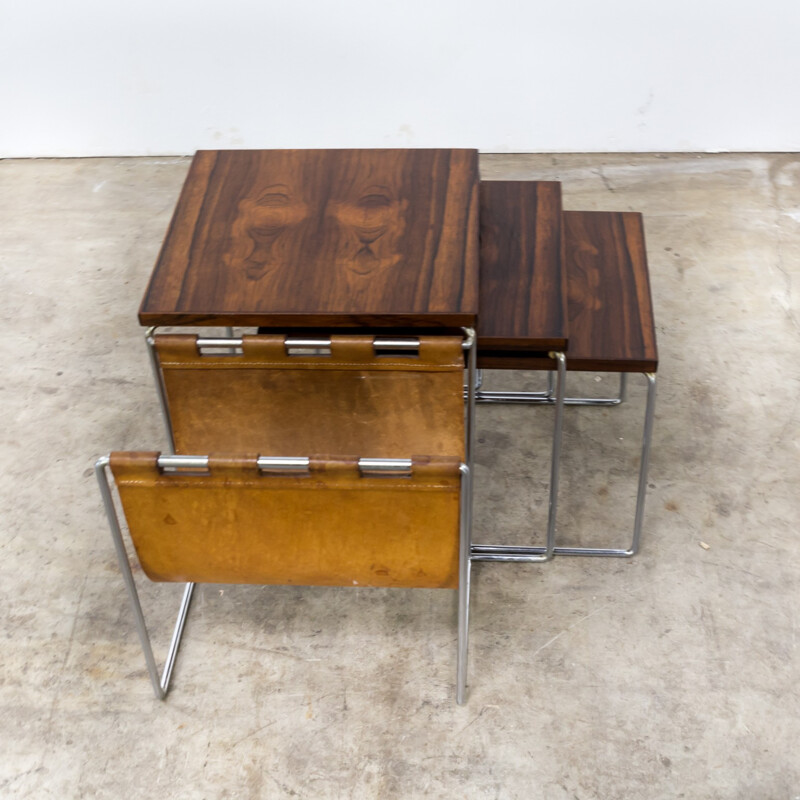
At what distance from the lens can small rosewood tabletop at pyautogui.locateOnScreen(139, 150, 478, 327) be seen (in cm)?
198

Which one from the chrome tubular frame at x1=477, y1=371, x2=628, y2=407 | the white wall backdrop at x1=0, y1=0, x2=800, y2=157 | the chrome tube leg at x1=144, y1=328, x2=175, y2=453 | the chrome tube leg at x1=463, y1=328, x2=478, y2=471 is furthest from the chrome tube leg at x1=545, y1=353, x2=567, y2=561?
the white wall backdrop at x1=0, y1=0, x2=800, y2=157

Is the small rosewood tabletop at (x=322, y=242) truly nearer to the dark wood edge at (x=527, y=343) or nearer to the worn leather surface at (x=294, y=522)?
the dark wood edge at (x=527, y=343)

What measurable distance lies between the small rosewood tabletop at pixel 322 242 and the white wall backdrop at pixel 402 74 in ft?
5.26

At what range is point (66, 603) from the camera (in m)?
2.39

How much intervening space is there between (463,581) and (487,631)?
40cm

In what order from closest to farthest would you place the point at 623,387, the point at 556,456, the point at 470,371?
the point at 470,371, the point at 556,456, the point at 623,387

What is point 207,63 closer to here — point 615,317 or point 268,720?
point 615,317

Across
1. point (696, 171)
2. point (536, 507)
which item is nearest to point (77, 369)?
point (536, 507)

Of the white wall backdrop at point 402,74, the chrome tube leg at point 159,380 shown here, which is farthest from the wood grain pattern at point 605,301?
the white wall backdrop at point 402,74

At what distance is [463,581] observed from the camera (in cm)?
194

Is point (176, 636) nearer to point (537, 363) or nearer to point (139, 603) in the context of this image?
point (139, 603)

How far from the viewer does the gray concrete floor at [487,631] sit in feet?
6.67

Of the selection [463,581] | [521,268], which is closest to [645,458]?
[521,268]

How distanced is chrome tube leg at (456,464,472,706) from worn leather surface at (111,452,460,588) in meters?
0.01
